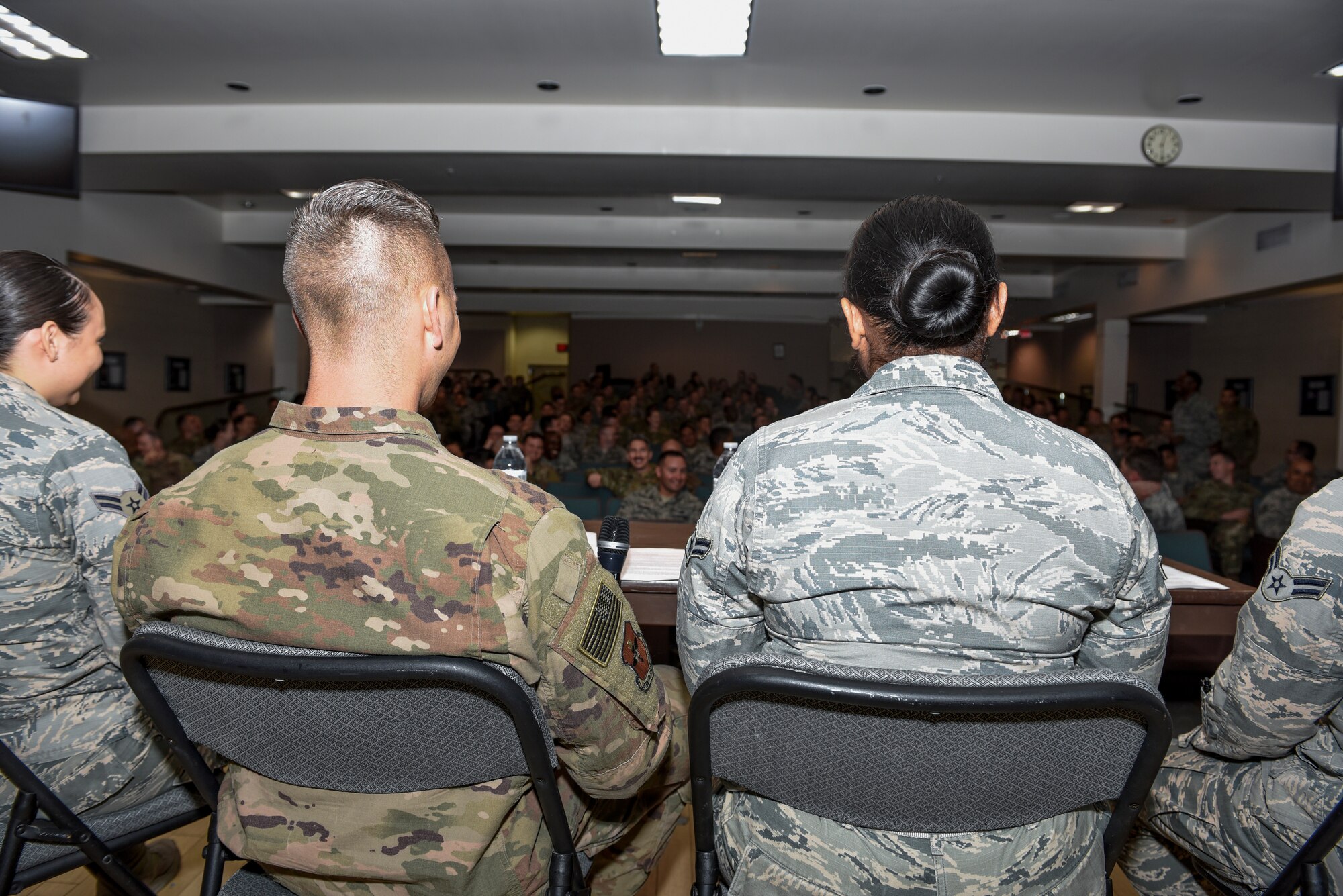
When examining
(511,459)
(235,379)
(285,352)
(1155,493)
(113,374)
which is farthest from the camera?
(235,379)

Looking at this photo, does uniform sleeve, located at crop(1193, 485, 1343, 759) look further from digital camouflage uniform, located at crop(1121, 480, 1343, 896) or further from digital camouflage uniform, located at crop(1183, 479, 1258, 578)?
digital camouflage uniform, located at crop(1183, 479, 1258, 578)

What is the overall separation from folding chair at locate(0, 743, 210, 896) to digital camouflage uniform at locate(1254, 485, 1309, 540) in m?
5.61

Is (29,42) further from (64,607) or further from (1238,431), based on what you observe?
(1238,431)

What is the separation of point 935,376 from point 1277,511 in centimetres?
519

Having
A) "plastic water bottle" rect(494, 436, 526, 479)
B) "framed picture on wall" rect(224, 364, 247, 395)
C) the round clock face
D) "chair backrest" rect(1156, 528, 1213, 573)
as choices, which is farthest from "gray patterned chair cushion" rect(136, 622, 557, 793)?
"framed picture on wall" rect(224, 364, 247, 395)

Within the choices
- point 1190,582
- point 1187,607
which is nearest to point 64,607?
point 1187,607

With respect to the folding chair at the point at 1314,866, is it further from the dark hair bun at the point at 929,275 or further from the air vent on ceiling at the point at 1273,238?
the air vent on ceiling at the point at 1273,238

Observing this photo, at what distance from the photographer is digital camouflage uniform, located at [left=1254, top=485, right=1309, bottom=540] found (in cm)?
489

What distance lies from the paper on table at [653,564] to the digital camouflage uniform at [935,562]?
22.0 inches

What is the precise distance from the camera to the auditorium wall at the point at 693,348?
11898 mm

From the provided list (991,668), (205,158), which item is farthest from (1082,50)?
(205,158)

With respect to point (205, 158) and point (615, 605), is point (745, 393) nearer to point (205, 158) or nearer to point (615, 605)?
point (205, 158)

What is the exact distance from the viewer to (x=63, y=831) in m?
1.21

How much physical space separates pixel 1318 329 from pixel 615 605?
10264mm
